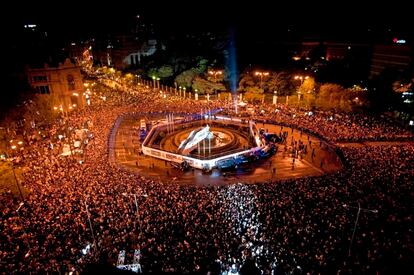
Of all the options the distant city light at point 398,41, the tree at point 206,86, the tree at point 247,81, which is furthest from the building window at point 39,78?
the distant city light at point 398,41

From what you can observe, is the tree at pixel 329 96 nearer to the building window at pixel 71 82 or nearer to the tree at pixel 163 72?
the tree at pixel 163 72

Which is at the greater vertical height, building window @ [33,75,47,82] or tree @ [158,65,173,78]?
building window @ [33,75,47,82]

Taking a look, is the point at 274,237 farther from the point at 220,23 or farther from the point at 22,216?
the point at 220,23

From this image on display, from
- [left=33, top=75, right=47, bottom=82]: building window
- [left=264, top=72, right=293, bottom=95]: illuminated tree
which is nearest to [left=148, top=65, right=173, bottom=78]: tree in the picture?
[left=33, top=75, right=47, bottom=82]: building window

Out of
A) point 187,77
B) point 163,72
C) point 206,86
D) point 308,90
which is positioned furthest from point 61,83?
point 308,90

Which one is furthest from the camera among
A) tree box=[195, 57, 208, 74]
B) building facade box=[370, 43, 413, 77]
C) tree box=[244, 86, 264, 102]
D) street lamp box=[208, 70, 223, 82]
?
tree box=[195, 57, 208, 74]

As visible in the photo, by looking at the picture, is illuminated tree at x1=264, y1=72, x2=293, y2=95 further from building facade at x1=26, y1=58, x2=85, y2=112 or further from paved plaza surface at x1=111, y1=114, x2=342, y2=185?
building facade at x1=26, y1=58, x2=85, y2=112
